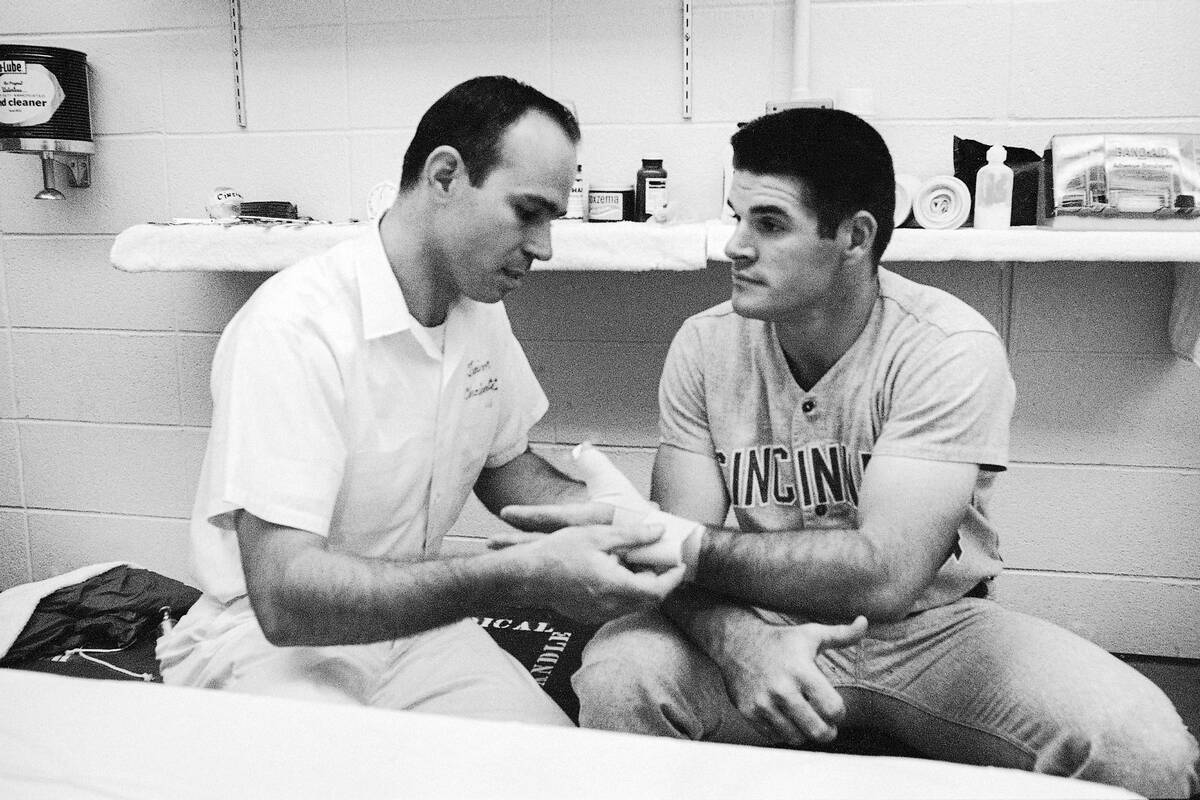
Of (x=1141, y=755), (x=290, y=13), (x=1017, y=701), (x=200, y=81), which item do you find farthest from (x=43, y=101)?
(x=1141, y=755)

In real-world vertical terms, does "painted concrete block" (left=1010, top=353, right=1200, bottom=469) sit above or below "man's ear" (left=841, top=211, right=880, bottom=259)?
below

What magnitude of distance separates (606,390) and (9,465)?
63.5 inches

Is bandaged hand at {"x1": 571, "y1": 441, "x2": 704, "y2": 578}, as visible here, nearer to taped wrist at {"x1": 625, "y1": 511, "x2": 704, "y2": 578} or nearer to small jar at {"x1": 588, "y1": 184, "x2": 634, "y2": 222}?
taped wrist at {"x1": 625, "y1": 511, "x2": 704, "y2": 578}

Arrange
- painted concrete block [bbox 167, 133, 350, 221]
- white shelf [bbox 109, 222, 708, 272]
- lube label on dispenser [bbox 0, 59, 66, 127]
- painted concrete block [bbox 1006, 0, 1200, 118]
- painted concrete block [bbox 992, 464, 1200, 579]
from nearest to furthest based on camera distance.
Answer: white shelf [bbox 109, 222, 708, 272] → painted concrete block [bbox 1006, 0, 1200, 118] → painted concrete block [bbox 992, 464, 1200, 579] → lube label on dispenser [bbox 0, 59, 66, 127] → painted concrete block [bbox 167, 133, 350, 221]

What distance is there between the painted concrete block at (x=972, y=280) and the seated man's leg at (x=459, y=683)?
4.00ft

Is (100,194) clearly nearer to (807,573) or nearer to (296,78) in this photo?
(296,78)

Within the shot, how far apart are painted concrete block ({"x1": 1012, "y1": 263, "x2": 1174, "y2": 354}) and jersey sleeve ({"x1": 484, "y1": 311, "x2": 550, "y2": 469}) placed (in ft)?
3.65

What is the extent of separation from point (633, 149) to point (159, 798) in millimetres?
1733

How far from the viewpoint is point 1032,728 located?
118cm

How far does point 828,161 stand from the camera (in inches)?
57.1

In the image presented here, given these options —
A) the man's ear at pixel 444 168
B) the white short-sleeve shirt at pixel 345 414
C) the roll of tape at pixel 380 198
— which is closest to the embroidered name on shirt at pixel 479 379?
the white short-sleeve shirt at pixel 345 414

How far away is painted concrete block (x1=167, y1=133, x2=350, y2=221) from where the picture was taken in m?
2.30

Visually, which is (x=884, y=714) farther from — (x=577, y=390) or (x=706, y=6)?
(x=706, y=6)

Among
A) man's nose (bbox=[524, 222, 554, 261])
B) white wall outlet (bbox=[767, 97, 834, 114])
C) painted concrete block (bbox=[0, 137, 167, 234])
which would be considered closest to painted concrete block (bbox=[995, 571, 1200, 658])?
white wall outlet (bbox=[767, 97, 834, 114])
